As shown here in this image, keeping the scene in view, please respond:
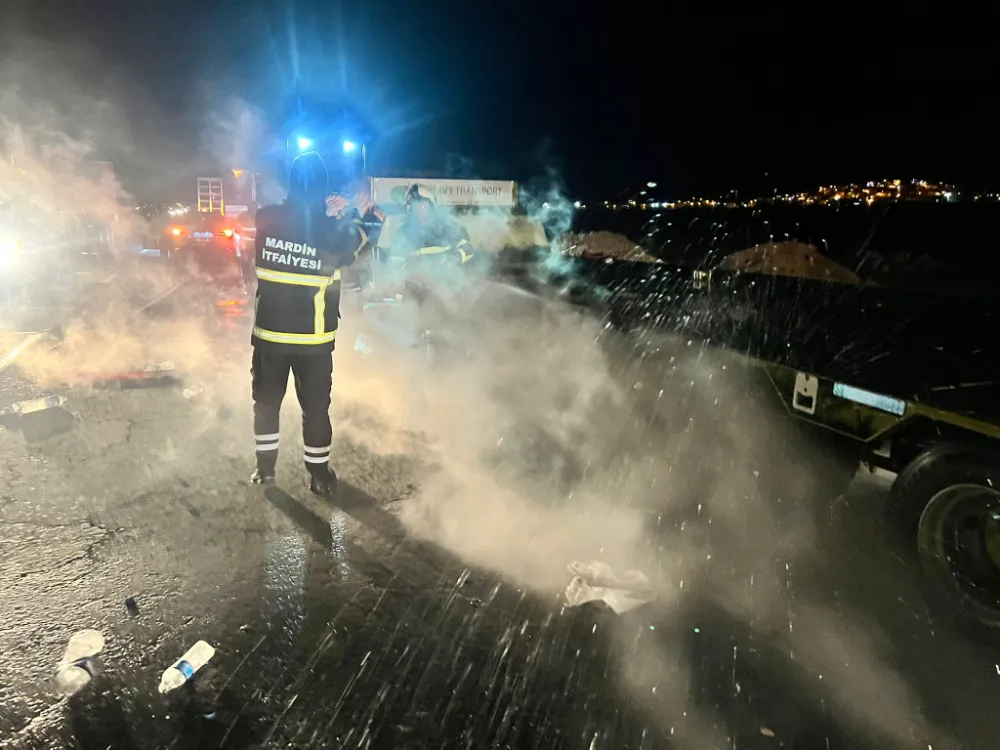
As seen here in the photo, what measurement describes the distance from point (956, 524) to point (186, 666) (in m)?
3.22

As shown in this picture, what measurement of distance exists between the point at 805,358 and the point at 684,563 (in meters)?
1.35

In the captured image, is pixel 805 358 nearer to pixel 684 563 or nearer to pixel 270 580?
pixel 684 563

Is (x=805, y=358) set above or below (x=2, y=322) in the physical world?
above

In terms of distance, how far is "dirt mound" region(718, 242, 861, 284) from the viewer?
12.4 meters

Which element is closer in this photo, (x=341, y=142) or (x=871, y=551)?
(x=871, y=551)

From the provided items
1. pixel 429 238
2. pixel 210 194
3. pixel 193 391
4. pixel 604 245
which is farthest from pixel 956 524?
pixel 210 194

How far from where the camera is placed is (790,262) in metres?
13.0

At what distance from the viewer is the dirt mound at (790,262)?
1242 cm

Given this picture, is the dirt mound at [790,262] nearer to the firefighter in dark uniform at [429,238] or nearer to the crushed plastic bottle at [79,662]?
the firefighter in dark uniform at [429,238]

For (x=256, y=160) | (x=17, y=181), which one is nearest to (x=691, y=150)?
(x=256, y=160)

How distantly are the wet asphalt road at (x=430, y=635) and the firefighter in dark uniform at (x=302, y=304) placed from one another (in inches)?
16.4

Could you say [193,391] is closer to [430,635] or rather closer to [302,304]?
[302,304]

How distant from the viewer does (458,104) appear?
32.6 meters

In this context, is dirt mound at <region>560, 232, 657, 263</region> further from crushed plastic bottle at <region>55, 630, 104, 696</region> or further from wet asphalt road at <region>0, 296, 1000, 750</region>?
crushed plastic bottle at <region>55, 630, 104, 696</region>
